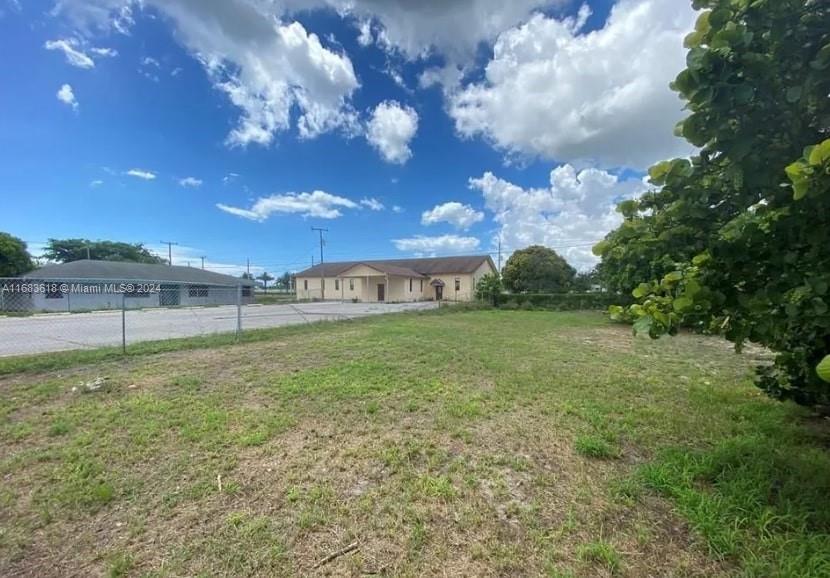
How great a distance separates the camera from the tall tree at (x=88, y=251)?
136ft

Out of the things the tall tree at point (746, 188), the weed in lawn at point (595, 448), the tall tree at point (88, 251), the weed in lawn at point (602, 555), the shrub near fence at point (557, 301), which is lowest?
the weed in lawn at point (602, 555)

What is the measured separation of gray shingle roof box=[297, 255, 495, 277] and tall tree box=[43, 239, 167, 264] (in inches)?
961

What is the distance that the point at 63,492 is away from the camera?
100 inches

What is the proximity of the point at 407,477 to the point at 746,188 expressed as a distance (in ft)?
9.19

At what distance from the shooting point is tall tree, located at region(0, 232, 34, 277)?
84.4ft

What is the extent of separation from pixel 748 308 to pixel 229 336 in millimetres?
10020

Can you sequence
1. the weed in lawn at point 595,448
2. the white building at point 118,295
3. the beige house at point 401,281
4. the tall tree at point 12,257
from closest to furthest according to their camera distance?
the weed in lawn at point 595,448
the white building at point 118,295
the tall tree at point 12,257
the beige house at point 401,281

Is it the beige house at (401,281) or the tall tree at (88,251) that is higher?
the tall tree at (88,251)

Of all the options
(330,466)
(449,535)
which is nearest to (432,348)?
(330,466)

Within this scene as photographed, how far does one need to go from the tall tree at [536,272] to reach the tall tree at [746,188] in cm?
2871

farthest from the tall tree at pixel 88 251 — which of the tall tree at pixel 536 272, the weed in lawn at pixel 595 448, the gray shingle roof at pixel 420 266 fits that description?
the weed in lawn at pixel 595 448

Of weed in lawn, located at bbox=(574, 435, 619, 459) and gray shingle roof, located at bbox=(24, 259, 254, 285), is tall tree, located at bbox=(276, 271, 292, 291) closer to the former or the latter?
gray shingle roof, located at bbox=(24, 259, 254, 285)

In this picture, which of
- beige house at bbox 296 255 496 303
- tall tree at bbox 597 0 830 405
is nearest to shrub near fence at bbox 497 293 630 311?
beige house at bbox 296 255 496 303

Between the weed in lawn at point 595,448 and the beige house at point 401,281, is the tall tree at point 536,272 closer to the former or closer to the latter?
the beige house at point 401,281
